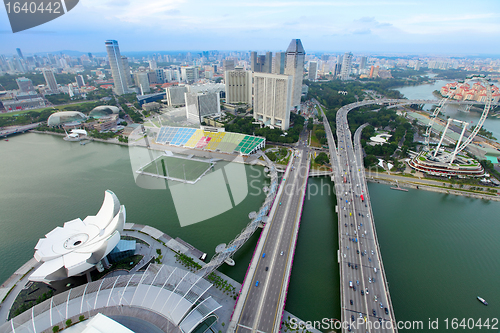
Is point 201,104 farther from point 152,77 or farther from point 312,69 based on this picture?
point 312,69

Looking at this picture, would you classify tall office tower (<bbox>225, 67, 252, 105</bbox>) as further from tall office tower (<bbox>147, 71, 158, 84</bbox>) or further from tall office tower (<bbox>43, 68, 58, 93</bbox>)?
tall office tower (<bbox>43, 68, 58, 93</bbox>)

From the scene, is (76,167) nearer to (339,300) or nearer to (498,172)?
(339,300)

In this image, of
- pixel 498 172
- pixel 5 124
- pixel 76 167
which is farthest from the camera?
pixel 5 124

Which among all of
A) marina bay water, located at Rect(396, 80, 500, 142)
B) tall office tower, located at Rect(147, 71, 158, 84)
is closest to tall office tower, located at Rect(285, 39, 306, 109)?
marina bay water, located at Rect(396, 80, 500, 142)

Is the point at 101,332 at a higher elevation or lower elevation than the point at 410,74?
lower

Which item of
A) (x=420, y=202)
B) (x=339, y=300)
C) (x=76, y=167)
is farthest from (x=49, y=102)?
(x=420, y=202)

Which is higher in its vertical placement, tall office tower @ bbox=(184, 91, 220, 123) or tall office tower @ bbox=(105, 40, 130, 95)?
tall office tower @ bbox=(105, 40, 130, 95)
